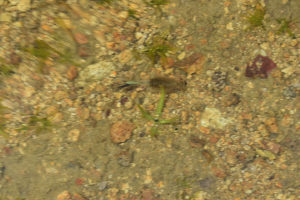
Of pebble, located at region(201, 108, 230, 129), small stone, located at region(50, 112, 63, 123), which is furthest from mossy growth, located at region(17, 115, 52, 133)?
pebble, located at region(201, 108, 230, 129)

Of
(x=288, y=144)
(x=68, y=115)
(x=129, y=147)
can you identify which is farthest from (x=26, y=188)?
(x=288, y=144)

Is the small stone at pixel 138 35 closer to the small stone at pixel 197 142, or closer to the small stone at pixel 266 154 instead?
the small stone at pixel 197 142

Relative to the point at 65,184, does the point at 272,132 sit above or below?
above

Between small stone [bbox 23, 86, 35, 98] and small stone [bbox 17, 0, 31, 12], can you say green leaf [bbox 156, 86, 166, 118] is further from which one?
small stone [bbox 17, 0, 31, 12]

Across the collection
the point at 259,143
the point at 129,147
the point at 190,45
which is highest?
the point at 190,45

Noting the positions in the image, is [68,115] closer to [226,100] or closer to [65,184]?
[65,184]

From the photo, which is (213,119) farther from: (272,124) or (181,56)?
(181,56)
